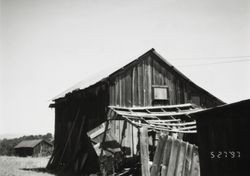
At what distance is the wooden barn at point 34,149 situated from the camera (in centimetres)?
6172

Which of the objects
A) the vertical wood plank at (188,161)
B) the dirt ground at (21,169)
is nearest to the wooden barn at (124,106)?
the dirt ground at (21,169)

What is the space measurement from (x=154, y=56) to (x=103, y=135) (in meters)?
7.26

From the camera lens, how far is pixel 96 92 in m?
17.8

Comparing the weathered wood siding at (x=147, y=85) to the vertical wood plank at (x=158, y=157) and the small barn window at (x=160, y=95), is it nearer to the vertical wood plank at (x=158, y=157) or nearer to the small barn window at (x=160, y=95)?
the small barn window at (x=160, y=95)

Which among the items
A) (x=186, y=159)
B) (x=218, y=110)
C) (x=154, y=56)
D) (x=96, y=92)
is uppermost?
(x=154, y=56)

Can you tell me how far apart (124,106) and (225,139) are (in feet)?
34.9

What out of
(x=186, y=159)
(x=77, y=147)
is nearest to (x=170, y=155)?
(x=186, y=159)

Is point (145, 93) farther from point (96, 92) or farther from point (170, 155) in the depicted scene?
point (170, 155)

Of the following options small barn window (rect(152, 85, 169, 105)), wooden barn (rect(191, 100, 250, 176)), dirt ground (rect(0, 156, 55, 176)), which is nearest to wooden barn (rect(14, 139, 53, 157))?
dirt ground (rect(0, 156, 55, 176))

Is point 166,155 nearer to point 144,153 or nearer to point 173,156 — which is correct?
point 173,156

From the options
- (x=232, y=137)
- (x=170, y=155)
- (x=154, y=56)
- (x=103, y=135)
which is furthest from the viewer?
(x=154, y=56)

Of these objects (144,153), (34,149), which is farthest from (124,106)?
(34,149)

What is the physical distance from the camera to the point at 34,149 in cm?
6159

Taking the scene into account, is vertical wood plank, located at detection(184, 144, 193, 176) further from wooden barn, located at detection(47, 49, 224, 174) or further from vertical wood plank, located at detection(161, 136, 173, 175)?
wooden barn, located at detection(47, 49, 224, 174)
